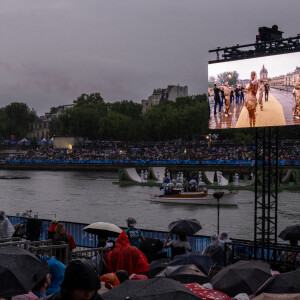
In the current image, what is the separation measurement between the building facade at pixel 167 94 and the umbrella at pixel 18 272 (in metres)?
150

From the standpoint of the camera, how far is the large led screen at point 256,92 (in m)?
15.3

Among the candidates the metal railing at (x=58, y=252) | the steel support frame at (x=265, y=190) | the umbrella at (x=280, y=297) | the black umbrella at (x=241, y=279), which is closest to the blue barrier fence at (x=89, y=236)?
the steel support frame at (x=265, y=190)

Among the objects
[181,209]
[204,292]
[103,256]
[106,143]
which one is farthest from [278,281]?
[106,143]

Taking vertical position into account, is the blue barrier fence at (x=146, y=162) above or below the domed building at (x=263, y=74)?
below

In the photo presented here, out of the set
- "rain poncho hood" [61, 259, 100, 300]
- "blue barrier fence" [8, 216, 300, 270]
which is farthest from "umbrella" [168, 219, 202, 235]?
"rain poncho hood" [61, 259, 100, 300]

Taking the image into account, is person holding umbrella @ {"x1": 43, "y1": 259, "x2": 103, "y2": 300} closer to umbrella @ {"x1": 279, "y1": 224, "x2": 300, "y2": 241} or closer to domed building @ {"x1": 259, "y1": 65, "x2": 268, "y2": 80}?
umbrella @ {"x1": 279, "y1": 224, "x2": 300, "y2": 241}

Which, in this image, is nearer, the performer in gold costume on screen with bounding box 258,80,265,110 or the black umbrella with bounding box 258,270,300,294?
the black umbrella with bounding box 258,270,300,294

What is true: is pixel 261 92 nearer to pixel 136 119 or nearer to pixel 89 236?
pixel 89 236

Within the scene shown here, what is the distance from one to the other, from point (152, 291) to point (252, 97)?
440 inches

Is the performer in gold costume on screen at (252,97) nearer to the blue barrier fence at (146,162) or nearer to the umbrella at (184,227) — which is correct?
the umbrella at (184,227)

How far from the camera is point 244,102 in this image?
52.4 ft

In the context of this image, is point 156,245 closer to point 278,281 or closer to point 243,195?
point 278,281

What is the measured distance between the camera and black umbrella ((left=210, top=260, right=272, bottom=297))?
7.71 meters

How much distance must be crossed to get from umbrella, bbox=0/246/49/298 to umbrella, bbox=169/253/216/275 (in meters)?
3.50
